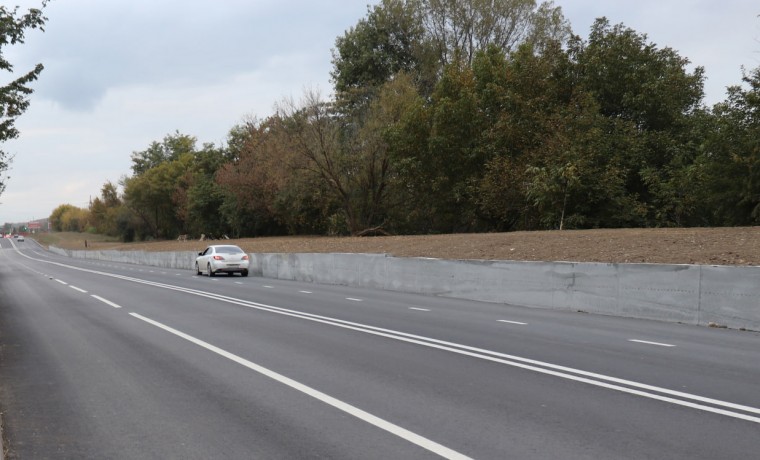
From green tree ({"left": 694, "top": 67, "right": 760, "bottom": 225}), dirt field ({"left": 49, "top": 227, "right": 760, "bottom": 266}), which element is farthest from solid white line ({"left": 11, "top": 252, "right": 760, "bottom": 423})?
green tree ({"left": 694, "top": 67, "right": 760, "bottom": 225})

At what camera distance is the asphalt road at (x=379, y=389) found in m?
4.71

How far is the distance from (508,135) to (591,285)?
22283mm

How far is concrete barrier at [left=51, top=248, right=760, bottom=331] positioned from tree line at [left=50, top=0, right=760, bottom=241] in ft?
41.7

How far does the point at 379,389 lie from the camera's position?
639 centimetres

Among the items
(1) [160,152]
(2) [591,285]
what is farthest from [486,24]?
(1) [160,152]

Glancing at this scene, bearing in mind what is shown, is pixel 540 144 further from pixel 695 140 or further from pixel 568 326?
pixel 568 326

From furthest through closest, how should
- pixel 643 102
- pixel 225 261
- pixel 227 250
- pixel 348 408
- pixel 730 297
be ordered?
pixel 643 102 < pixel 227 250 < pixel 225 261 < pixel 730 297 < pixel 348 408

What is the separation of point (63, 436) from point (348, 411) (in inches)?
90.2

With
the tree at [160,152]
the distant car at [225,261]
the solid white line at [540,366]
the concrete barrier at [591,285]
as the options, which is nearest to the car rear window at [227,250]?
the distant car at [225,261]

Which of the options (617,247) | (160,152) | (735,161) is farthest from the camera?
(160,152)

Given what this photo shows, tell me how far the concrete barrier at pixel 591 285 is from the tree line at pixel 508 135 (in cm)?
1270

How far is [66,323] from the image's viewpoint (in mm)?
12320

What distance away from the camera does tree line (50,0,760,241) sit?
3000cm

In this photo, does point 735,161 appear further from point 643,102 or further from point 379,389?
point 379,389
